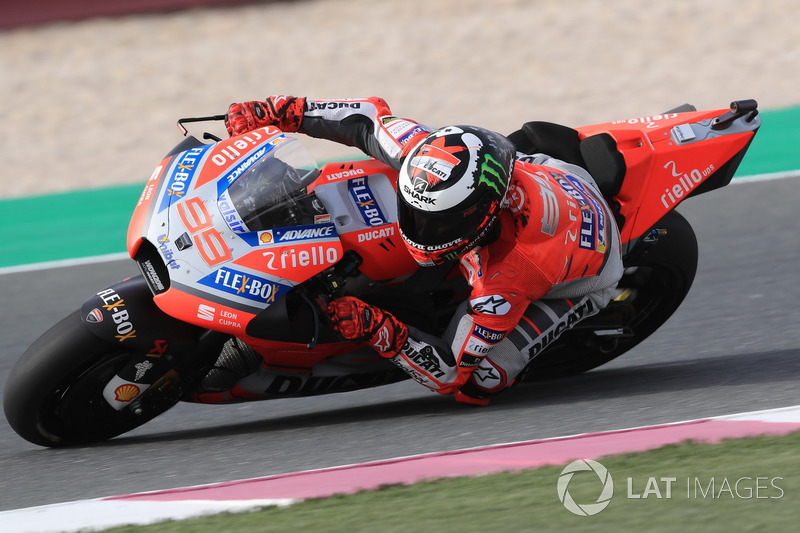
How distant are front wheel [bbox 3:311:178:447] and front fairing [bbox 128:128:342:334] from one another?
34 centimetres

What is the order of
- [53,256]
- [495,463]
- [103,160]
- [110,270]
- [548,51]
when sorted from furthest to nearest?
[548,51] < [103,160] < [53,256] < [110,270] < [495,463]

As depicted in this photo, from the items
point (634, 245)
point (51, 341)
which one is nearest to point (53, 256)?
point (51, 341)

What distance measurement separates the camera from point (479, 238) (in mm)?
4094

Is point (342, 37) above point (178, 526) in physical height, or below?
above

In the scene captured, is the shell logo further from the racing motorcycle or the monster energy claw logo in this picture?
the monster energy claw logo

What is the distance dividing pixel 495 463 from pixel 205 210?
1.35m

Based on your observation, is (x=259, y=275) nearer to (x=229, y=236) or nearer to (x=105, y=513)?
(x=229, y=236)

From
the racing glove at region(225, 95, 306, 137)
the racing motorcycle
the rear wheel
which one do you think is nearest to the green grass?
the racing motorcycle

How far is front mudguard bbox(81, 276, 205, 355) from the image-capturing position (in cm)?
409

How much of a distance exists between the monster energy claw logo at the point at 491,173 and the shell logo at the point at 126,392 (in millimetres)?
1503

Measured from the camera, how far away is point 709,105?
11047 mm

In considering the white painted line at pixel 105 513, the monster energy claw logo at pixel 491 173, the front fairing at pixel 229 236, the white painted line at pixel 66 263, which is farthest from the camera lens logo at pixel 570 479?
the white painted line at pixel 66 263

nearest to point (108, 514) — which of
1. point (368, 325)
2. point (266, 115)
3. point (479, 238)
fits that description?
point (368, 325)

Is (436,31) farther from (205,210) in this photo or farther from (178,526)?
(178,526)
